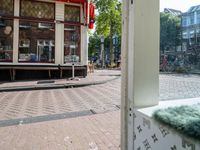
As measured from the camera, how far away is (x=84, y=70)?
45.0ft

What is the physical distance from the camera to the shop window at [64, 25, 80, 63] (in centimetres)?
1339

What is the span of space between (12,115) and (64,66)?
7806 mm

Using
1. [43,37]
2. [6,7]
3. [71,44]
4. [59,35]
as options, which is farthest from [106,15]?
[6,7]

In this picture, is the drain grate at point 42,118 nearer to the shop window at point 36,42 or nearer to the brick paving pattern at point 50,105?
the brick paving pattern at point 50,105

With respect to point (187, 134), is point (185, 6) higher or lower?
higher

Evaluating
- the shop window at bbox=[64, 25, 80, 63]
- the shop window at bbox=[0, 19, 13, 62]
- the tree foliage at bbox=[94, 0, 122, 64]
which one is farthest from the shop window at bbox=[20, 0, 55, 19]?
the tree foliage at bbox=[94, 0, 122, 64]

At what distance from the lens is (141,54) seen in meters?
1.85

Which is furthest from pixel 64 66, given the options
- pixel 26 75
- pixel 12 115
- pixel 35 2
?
pixel 12 115

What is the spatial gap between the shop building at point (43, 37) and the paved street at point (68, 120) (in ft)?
18.1

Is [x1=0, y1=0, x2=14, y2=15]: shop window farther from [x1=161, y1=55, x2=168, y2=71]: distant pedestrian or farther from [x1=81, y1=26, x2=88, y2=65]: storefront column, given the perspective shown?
[x1=161, y1=55, x2=168, y2=71]: distant pedestrian

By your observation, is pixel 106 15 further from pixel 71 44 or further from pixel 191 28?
pixel 191 28

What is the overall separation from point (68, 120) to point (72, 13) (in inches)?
378

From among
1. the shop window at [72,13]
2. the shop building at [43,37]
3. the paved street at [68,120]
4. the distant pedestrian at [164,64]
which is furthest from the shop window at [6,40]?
the distant pedestrian at [164,64]

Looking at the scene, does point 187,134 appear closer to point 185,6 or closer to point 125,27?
point 125,27
